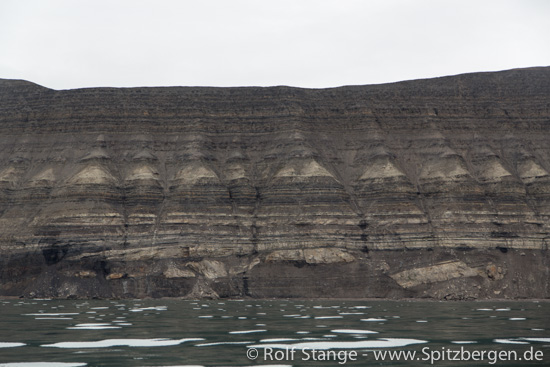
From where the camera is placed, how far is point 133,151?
64.7 meters

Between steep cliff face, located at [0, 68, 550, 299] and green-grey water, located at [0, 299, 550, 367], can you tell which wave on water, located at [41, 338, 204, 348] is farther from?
steep cliff face, located at [0, 68, 550, 299]

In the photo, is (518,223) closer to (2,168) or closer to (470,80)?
(470,80)

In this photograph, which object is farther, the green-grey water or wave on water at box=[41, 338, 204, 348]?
wave on water at box=[41, 338, 204, 348]

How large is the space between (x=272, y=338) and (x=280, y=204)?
42200 millimetres

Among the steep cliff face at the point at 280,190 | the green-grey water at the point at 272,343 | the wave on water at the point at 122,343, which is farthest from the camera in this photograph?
the steep cliff face at the point at 280,190

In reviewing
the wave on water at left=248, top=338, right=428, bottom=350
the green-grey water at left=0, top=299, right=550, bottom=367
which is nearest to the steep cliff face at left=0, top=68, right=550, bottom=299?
the green-grey water at left=0, top=299, right=550, bottom=367

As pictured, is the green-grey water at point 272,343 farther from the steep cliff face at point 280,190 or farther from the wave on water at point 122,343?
the steep cliff face at point 280,190

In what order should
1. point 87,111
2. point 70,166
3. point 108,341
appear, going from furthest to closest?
point 87,111 < point 70,166 < point 108,341

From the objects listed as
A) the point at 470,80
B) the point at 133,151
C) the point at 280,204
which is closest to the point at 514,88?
the point at 470,80

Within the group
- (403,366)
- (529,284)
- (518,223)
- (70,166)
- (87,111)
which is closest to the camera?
(403,366)

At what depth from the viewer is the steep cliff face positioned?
5056cm

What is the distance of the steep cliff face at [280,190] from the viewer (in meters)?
50.6

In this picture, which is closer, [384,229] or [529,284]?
[529,284]

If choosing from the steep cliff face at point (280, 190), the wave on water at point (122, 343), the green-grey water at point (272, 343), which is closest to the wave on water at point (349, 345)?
the green-grey water at point (272, 343)
